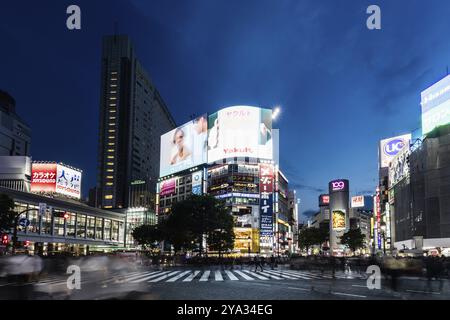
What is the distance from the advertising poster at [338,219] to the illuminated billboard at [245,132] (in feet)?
199

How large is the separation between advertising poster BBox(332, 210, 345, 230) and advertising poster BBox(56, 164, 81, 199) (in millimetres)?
102542

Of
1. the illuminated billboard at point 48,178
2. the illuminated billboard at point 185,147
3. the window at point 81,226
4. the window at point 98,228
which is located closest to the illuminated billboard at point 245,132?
the illuminated billboard at point 185,147

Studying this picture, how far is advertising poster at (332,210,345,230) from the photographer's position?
174 m

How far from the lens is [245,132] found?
409 feet

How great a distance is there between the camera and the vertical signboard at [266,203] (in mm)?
126956

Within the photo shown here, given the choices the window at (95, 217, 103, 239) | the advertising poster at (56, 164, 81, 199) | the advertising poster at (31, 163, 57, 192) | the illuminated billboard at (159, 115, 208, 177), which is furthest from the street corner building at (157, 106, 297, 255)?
the advertising poster at (31, 163, 57, 192)

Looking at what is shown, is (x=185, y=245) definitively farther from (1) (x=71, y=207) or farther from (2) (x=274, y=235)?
(2) (x=274, y=235)

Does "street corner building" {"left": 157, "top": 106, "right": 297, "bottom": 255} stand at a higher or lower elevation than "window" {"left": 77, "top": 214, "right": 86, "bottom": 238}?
higher

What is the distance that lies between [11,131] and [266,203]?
89.9m

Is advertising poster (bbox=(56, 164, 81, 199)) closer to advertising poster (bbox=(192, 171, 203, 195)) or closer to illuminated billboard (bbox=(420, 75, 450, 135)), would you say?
advertising poster (bbox=(192, 171, 203, 195))

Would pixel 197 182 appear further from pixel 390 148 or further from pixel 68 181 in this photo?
pixel 390 148

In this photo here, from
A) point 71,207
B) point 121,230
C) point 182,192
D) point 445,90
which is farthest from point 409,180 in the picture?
point 121,230

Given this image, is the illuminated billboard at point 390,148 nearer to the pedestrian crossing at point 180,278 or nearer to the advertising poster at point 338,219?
the advertising poster at point 338,219

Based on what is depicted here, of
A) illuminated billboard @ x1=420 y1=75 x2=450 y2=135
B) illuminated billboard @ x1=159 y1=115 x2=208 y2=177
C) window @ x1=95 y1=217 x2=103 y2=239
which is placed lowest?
window @ x1=95 y1=217 x2=103 y2=239
